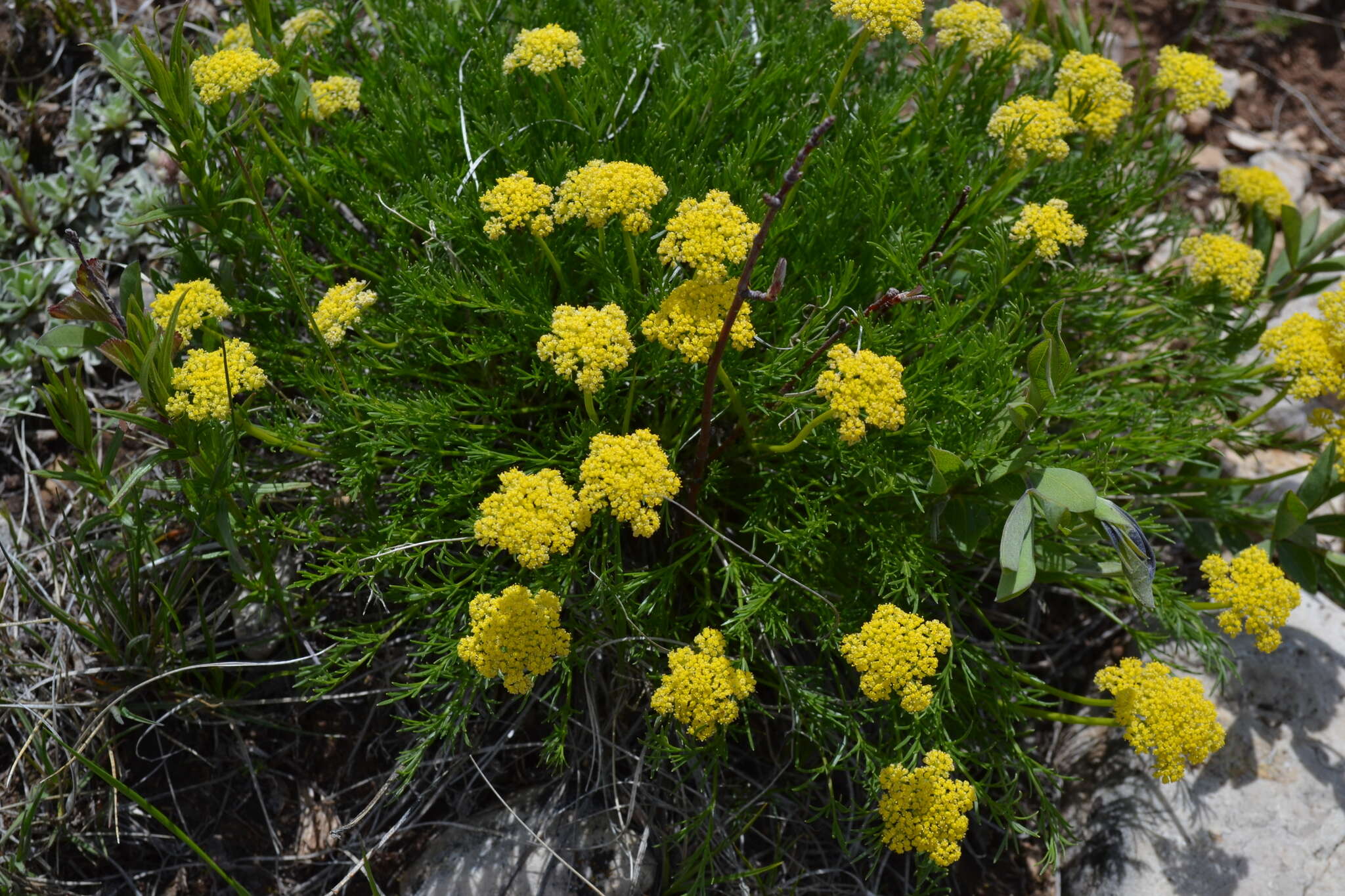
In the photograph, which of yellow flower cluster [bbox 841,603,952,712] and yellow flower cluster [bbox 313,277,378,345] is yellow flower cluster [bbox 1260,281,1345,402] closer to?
yellow flower cluster [bbox 841,603,952,712]

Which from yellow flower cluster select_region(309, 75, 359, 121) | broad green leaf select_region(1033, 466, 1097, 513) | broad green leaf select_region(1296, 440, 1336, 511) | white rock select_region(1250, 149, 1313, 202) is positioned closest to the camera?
broad green leaf select_region(1033, 466, 1097, 513)

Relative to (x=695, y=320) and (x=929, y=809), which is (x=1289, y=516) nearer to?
(x=929, y=809)

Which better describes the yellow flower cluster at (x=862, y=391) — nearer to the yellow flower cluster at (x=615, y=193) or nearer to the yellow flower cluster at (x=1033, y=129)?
the yellow flower cluster at (x=615, y=193)

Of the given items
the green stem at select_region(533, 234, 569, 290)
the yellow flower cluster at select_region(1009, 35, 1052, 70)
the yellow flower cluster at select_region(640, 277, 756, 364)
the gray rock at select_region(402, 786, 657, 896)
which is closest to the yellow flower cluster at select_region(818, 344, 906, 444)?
the yellow flower cluster at select_region(640, 277, 756, 364)

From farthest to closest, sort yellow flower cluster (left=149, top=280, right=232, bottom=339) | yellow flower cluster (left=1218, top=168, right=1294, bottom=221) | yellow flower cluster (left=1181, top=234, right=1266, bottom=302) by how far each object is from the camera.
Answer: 1. yellow flower cluster (left=1218, top=168, right=1294, bottom=221)
2. yellow flower cluster (left=1181, top=234, right=1266, bottom=302)
3. yellow flower cluster (left=149, top=280, right=232, bottom=339)

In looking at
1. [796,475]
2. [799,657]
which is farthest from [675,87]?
[799,657]

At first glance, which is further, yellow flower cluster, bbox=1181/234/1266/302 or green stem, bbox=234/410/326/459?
yellow flower cluster, bbox=1181/234/1266/302

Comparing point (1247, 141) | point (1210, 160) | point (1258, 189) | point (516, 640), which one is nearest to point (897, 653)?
point (516, 640)

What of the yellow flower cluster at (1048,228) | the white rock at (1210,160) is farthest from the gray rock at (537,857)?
the white rock at (1210,160)
